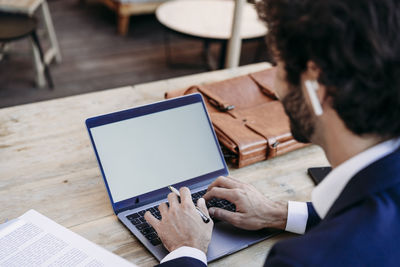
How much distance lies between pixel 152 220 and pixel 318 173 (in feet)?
1.67

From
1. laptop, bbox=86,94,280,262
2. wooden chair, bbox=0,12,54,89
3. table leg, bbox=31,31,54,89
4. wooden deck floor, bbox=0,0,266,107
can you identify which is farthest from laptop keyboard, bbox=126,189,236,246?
wooden deck floor, bbox=0,0,266,107

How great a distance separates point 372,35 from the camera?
0.66 metres

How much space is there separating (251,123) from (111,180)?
18.8 inches

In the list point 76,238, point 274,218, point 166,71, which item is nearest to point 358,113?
point 274,218

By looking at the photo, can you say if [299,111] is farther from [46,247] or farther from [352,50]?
[46,247]

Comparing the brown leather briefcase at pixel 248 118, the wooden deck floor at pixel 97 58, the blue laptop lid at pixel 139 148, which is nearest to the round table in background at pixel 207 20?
the wooden deck floor at pixel 97 58

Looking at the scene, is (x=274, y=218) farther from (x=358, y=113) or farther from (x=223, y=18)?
(x=223, y=18)

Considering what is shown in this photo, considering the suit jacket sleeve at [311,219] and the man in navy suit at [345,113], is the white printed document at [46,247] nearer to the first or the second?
the man in navy suit at [345,113]

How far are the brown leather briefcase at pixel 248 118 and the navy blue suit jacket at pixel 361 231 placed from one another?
509mm

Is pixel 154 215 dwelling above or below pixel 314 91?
below

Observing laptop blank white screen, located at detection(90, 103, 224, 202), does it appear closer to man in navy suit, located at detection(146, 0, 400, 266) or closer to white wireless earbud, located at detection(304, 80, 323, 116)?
man in navy suit, located at detection(146, 0, 400, 266)

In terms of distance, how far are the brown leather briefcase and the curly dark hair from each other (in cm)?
47

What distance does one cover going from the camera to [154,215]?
1039 mm

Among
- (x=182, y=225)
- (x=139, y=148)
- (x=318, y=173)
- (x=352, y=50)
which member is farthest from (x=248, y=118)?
(x=352, y=50)
